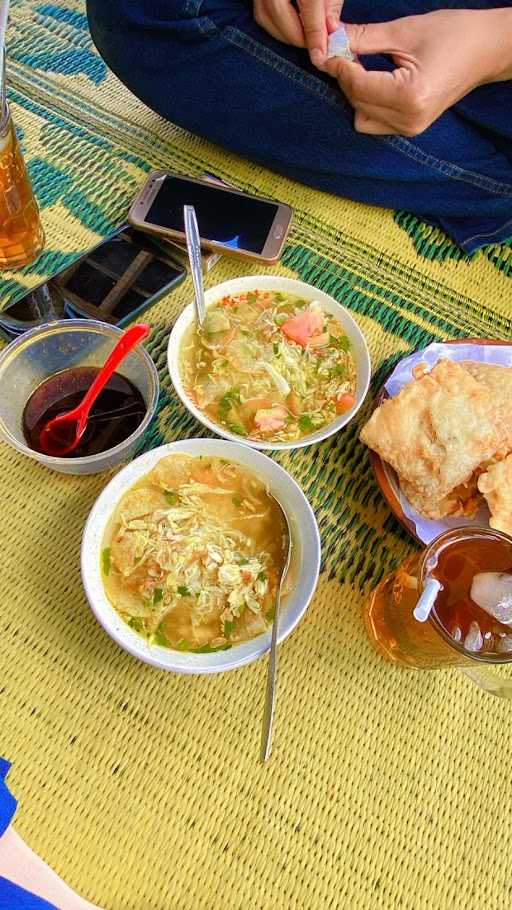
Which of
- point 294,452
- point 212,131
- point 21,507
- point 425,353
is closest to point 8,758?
point 21,507

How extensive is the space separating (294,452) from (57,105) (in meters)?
1.17

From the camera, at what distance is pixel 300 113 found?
1518mm

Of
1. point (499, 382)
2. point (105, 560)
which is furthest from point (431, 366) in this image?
point (105, 560)

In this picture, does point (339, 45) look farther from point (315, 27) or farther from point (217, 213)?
point (217, 213)

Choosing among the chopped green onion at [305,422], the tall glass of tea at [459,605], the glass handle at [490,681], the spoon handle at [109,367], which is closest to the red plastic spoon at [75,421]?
the spoon handle at [109,367]

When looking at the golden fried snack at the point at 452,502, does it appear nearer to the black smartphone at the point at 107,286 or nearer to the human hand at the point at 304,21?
the black smartphone at the point at 107,286

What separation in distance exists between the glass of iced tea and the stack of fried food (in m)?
0.82

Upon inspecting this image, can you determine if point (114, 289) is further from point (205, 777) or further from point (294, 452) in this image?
point (205, 777)

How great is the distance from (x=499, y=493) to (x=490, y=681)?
0.29m

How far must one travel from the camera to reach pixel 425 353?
126cm

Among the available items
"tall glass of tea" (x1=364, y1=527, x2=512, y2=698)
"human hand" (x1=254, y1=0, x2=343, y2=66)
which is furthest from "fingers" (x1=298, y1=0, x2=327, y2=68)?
"tall glass of tea" (x1=364, y1=527, x2=512, y2=698)

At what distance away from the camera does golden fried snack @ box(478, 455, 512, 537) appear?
104 cm

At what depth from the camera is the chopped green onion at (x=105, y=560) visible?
97 centimetres

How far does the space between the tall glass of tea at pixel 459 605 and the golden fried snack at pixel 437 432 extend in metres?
0.15
